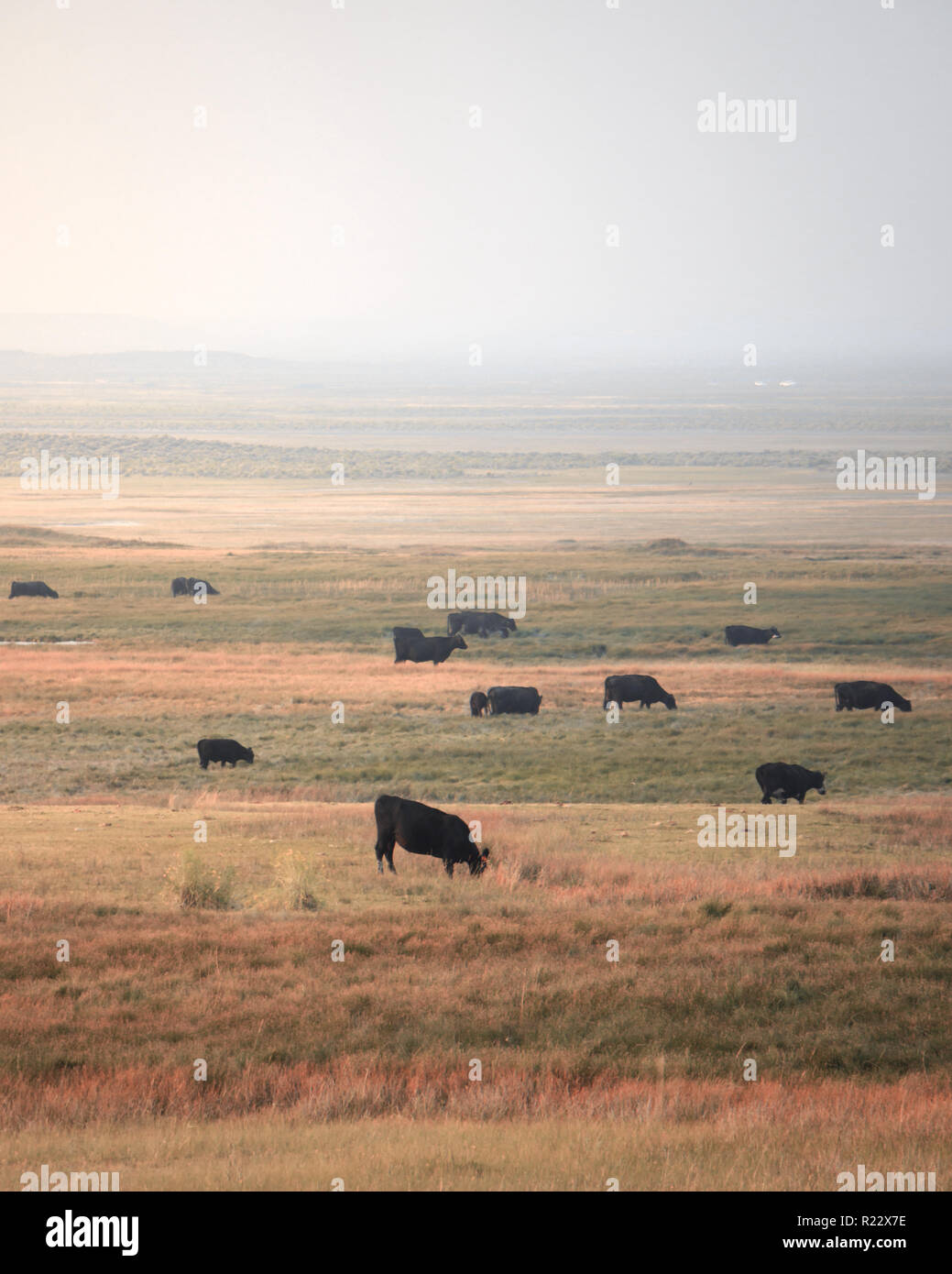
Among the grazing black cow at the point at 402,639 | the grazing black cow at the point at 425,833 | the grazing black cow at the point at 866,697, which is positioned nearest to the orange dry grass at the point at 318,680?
the grazing black cow at the point at 402,639

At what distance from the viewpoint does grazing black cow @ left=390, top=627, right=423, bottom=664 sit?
2088 inches

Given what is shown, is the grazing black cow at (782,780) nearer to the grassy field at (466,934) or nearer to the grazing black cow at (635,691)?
the grassy field at (466,934)

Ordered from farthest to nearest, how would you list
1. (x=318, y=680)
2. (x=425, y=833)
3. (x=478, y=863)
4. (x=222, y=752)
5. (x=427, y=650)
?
(x=427, y=650), (x=318, y=680), (x=222, y=752), (x=478, y=863), (x=425, y=833)

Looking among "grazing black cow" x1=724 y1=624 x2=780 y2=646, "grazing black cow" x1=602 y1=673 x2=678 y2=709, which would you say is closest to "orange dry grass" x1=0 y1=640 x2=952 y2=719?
"grazing black cow" x1=602 y1=673 x2=678 y2=709

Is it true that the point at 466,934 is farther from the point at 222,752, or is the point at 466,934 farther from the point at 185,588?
the point at 185,588

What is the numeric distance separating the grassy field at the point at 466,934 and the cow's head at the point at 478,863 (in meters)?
0.30

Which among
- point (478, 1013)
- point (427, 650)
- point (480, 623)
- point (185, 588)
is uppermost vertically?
point (185, 588)

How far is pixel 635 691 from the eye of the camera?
42844 millimetres

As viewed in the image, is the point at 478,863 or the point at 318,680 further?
the point at 318,680

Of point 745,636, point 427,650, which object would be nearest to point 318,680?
point 427,650

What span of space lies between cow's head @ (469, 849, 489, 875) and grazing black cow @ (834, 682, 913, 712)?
75.9 feet

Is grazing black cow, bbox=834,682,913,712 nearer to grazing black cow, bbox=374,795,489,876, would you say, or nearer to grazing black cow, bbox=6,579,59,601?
grazing black cow, bbox=374,795,489,876

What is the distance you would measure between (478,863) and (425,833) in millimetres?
998
